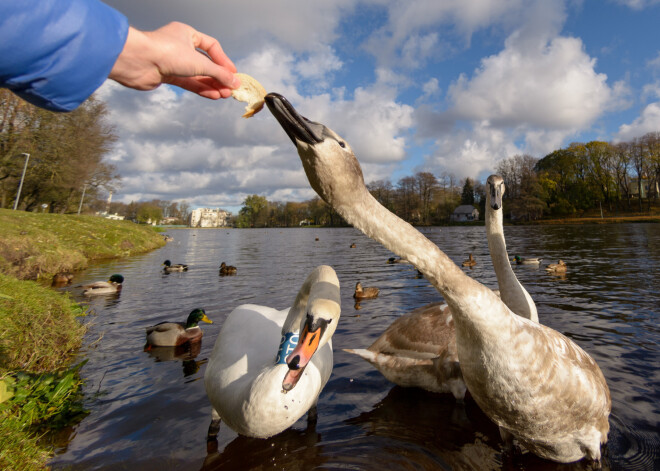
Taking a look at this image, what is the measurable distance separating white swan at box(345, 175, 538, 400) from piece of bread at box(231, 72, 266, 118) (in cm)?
391

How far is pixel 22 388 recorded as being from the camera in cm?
358

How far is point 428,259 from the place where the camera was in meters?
2.30

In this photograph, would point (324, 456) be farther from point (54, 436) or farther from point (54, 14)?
point (54, 14)

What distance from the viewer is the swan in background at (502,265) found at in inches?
171

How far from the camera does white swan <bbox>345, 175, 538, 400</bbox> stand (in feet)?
15.2

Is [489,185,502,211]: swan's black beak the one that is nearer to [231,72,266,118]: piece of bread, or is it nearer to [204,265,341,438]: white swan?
[204,265,341,438]: white swan

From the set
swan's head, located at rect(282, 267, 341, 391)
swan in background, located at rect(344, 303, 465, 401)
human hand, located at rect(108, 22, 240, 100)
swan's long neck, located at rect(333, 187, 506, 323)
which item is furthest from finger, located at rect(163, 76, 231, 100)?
swan in background, located at rect(344, 303, 465, 401)

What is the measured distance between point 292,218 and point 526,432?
167 meters

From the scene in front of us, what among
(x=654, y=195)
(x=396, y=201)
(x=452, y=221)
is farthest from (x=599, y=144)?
(x=396, y=201)

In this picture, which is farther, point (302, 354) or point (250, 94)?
point (302, 354)

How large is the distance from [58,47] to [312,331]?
7.33ft

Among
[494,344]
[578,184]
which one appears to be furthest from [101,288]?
Answer: [578,184]

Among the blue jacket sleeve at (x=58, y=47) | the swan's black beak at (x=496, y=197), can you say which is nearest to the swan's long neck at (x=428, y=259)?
the blue jacket sleeve at (x=58, y=47)

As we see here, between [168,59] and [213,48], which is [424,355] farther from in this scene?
[168,59]
